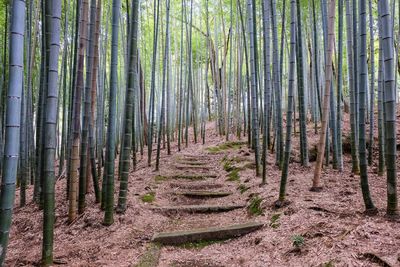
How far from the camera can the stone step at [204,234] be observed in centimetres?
266

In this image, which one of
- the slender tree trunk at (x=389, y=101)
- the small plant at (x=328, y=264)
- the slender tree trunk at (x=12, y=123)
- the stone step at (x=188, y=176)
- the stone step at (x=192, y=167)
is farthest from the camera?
the stone step at (x=192, y=167)

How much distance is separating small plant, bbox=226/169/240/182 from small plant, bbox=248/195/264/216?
3.59ft

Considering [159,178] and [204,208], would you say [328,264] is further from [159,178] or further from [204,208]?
[159,178]

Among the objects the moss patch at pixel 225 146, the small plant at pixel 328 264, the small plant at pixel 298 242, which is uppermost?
the moss patch at pixel 225 146

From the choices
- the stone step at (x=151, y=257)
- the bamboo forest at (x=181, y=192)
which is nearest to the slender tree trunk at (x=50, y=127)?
the bamboo forest at (x=181, y=192)

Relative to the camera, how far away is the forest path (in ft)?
8.54

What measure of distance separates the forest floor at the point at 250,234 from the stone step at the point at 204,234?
→ 59 millimetres

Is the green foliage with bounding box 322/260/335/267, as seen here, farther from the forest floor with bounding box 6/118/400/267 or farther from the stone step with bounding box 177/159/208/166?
the stone step with bounding box 177/159/208/166

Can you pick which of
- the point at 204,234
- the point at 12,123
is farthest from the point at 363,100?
the point at 12,123

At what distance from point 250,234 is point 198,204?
4.15ft

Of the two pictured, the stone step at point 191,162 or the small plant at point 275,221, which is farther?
the stone step at point 191,162

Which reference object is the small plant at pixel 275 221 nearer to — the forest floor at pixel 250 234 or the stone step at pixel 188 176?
the forest floor at pixel 250 234

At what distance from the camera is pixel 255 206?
3.21 m

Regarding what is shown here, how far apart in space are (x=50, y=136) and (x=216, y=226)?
1643 mm
